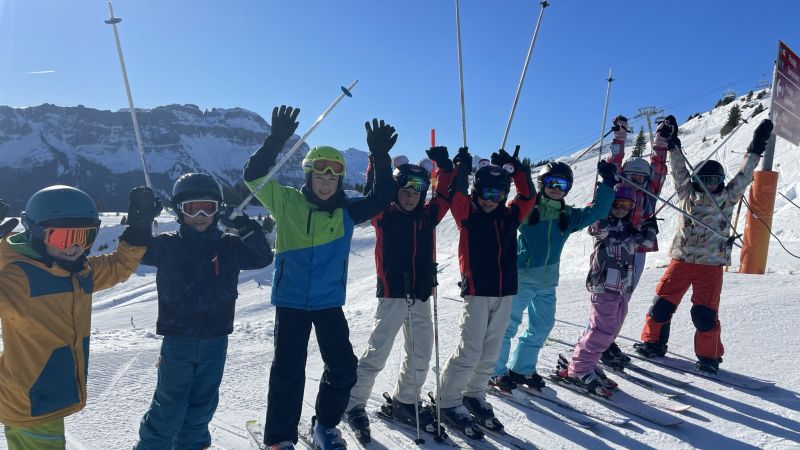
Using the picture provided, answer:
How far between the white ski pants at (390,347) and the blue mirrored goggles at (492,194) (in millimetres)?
917

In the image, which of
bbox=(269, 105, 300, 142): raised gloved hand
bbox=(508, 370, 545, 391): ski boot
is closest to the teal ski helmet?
bbox=(269, 105, 300, 142): raised gloved hand

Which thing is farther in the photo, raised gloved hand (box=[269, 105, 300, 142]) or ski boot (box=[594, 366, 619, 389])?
ski boot (box=[594, 366, 619, 389])

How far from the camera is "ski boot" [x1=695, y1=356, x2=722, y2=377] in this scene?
477 centimetres

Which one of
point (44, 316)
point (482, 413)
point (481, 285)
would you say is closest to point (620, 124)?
point (481, 285)

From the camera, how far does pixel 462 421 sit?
3557mm

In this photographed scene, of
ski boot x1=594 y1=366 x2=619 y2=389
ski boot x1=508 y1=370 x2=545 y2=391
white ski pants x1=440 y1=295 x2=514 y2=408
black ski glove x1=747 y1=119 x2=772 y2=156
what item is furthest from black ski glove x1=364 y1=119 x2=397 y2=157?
black ski glove x1=747 y1=119 x2=772 y2=156

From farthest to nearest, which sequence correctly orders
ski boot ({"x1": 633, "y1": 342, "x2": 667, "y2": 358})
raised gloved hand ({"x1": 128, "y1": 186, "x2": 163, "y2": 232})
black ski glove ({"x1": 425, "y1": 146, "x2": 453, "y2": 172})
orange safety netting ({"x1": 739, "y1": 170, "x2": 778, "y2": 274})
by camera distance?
1. orange safety netting ({"x1": 739, "y1": 170, "x2": 778, "y2": 274})
2. ski boot ({"x1": 633, "y1": 342, "x2": 667, "y2": 358})
3. black ski glove ({"x1": 425, "y1": 146, "x2": 453, "y2": 172})
4. raised gloved hand ({"x1": 128, "y1": 186, "x2": 163, "y2": 232})

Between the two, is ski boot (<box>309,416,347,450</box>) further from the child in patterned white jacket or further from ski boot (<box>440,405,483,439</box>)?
the child in patterned white jacket

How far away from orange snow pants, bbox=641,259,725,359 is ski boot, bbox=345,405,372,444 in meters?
3.35

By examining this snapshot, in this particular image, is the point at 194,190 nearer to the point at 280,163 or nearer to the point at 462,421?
the point at 280,163

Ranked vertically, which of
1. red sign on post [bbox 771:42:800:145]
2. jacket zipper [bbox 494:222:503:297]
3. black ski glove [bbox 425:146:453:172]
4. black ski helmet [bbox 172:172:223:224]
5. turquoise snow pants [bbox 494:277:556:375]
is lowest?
turquoise snow pants [bbox 494:277:556:375]

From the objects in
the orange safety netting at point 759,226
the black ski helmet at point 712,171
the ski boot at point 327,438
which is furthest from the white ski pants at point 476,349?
the orange safety netting at point 759,226

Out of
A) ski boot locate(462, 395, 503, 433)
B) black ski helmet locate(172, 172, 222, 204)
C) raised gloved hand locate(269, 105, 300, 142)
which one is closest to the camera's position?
black ski helmet locate(172, 172, 222, 204)

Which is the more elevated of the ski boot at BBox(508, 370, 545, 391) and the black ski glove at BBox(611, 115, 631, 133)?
the black ski glove at BBox(611, 115, 631, 133)
